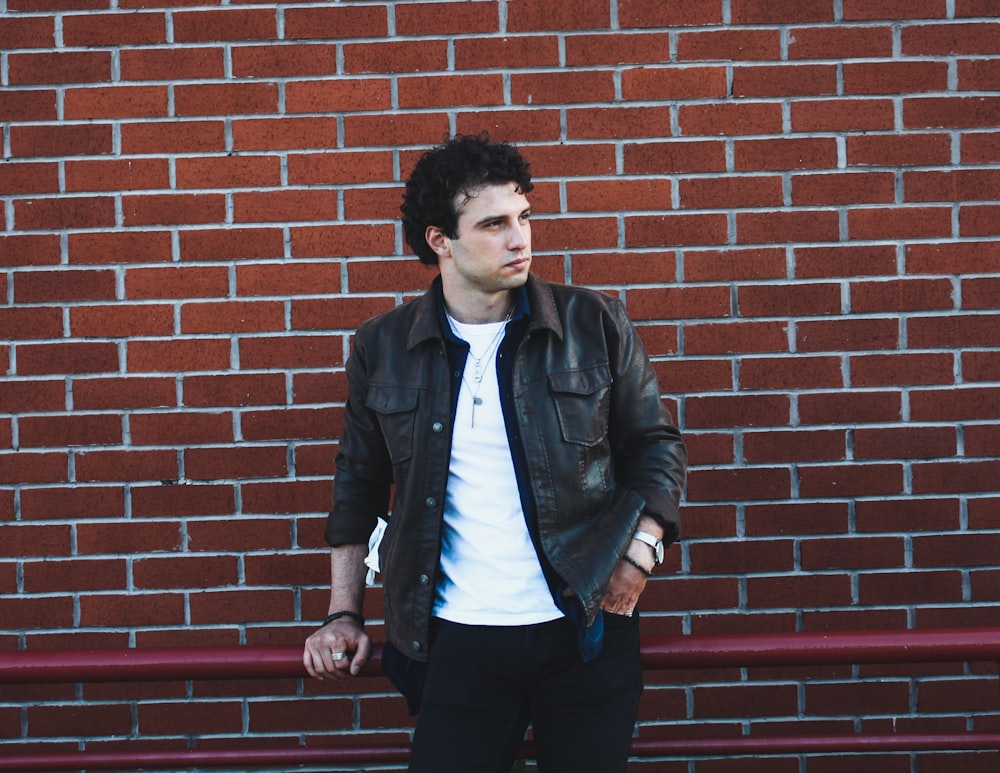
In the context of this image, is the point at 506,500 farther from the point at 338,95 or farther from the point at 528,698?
the point at 338,95

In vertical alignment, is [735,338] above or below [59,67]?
below

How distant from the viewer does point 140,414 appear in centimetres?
286

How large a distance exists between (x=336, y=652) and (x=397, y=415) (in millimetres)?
503

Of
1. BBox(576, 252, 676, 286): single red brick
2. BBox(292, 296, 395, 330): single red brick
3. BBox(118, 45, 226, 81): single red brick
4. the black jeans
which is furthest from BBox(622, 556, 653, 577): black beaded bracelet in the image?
BBox(118, 45, 226, 81): single red brick

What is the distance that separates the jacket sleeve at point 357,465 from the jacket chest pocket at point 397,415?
0.06 meters

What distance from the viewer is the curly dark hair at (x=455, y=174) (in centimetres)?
203

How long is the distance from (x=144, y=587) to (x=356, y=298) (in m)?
1.10

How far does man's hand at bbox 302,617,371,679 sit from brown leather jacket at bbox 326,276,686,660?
0.26 ft

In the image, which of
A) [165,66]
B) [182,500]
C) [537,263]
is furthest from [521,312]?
[165,66]

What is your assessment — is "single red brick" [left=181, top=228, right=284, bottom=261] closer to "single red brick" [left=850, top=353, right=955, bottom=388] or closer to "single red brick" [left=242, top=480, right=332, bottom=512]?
"single red brick" [left=242, top=480, right=332, bottom=512]

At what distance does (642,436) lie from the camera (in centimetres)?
198

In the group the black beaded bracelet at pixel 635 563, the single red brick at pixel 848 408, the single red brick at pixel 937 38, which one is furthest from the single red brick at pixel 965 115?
the black beaded bracelet at pixel 635 563

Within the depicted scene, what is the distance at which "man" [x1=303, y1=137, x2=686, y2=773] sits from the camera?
1877mm

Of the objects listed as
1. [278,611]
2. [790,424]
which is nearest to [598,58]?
[790,424]
